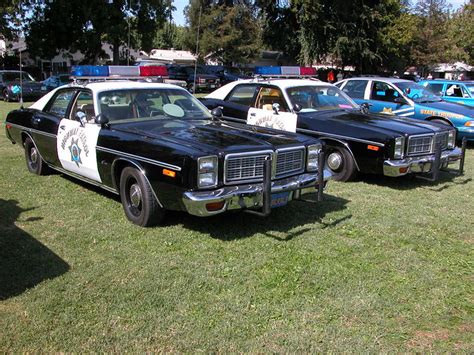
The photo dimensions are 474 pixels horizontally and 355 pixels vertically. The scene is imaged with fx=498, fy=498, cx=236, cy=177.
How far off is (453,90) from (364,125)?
761cm

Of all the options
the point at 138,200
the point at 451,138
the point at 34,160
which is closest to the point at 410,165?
the point at 451,138

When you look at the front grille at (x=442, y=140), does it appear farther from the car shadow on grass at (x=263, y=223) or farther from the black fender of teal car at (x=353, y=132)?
the car shadow on grass at (x=263, y=223)

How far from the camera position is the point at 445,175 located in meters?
8.59

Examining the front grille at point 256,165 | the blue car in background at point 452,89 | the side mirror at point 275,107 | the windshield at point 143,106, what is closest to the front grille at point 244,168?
the front grille at point 256,165

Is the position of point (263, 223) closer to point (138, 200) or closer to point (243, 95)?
point (138, 200)

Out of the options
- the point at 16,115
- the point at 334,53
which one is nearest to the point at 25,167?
the point at 16,115

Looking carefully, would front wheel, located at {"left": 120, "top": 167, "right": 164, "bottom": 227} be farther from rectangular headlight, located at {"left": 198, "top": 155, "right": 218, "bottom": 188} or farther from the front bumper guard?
the front bumper guard

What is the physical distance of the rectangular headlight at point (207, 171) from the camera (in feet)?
15.3

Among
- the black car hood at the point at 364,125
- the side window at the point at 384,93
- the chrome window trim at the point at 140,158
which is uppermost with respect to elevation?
the side window at the point at 384,93

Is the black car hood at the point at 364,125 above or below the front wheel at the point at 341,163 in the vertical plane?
above

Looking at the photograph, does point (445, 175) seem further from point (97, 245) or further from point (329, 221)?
point (97, 245)

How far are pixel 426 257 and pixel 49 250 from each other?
3604 mm

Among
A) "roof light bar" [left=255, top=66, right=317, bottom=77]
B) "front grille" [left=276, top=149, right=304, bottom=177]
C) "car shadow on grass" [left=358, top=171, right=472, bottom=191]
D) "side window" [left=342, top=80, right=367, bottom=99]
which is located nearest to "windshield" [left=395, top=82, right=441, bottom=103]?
"side window" [left=342, top=80, right=367, bottom=99]

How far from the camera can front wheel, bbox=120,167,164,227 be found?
5.14m
